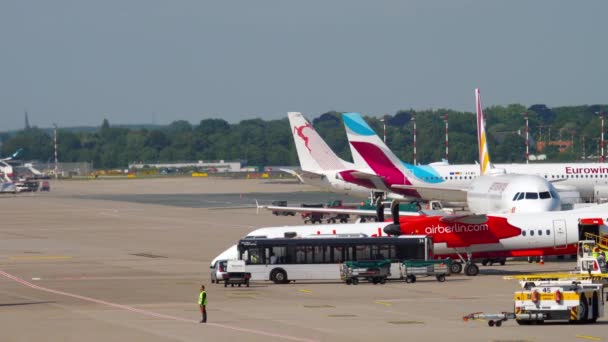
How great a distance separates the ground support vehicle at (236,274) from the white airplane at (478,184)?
1973cm

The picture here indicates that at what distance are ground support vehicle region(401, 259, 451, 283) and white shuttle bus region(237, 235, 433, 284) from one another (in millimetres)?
523

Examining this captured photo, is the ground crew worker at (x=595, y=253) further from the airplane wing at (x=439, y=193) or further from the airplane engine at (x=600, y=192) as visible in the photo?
the airplane engine at (x=600, y=192)

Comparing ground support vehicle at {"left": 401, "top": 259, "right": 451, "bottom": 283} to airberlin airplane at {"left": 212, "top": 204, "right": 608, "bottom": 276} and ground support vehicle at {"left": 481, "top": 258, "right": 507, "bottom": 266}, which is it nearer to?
airberlin airplane at {"left": 212, "top": 204, "right": 608, "bottom": 276}

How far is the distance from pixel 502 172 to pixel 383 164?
16610 mm

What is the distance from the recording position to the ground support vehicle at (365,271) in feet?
200

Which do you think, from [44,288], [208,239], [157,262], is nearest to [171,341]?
[44,288]

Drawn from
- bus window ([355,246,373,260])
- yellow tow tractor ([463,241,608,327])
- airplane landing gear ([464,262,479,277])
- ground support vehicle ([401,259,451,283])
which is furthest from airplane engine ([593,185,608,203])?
yellow tow tractor ([463,241,608,327])

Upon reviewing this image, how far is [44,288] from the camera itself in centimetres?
6025

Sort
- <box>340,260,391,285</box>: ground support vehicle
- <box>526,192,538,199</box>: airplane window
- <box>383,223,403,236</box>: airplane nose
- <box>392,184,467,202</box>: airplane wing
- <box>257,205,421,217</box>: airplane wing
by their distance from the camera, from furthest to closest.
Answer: <box>392,184,467,202</box>: airplane wing, <box>257,205,421,217</box>: airplane wing, <box>526,192,538,199</box>: airplane window, <box>383,223,403,236</box>: airplane nose, <box>340,260,391,285</box>: ground support vehicle

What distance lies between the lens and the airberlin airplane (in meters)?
63.0

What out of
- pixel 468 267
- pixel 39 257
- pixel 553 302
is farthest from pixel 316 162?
pixel 553 302

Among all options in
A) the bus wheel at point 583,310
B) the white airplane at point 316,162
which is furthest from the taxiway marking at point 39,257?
the bus wheel at point 583,310

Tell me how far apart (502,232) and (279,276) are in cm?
1214

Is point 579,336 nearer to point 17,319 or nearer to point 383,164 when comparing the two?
point 17,319
